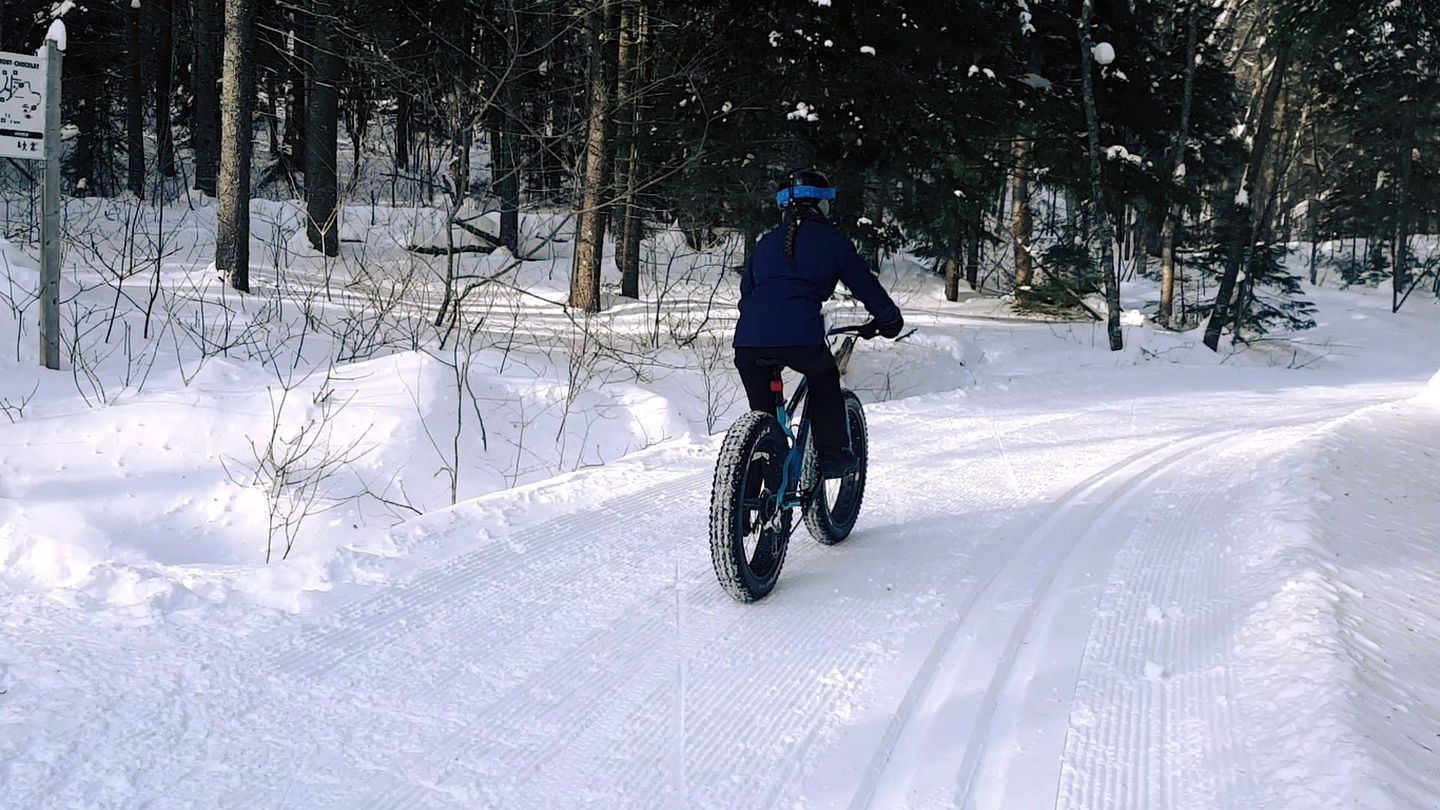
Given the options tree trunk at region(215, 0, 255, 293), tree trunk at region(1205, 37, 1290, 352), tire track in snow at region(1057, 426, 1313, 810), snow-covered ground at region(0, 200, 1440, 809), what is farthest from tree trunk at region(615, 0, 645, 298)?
tree trunk at region(1205, 37, 1290, 352)

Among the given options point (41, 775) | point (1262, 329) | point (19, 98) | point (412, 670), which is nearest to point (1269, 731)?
point (412, 670)

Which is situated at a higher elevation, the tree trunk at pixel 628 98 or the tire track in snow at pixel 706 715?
the tree trunk at pixel 628 98

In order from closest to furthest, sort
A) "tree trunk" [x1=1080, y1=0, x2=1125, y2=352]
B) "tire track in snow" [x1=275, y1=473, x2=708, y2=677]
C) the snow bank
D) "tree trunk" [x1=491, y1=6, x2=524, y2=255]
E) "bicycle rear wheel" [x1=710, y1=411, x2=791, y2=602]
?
the snow bank < "tire track in snow" [x1=275, y1=473, x2=708, y2=677] < "bicycle rear wheel" [x1=710, y1=411, x2=791, y2=602] < "tree trunk" [x1=491, y1=6, x2=524, y2=255] < "tree trunk" [x1=1080, y1=0, x2=1125, y2=352]

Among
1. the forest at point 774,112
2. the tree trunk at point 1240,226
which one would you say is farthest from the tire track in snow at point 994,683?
the tree trunk at point 1240,226

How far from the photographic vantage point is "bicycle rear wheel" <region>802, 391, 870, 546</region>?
5.23 m

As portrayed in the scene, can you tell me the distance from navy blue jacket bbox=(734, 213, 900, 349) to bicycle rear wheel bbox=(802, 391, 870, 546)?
2.17 ft

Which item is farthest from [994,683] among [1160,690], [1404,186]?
[1404,186]

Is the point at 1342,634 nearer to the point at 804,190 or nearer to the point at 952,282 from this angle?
the point at 804,190

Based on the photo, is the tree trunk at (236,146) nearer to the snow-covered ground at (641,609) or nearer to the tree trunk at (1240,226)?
the snow-covered ground at (641,609)

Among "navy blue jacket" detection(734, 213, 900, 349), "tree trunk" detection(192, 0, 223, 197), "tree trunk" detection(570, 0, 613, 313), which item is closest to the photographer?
"navy blue jacket" detection(734, 213, 900, 349)

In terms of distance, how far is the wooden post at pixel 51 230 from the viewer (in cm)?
829

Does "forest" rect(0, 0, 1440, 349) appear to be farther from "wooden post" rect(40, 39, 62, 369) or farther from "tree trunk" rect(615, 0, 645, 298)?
"wooden post" rect(40, 39, 62, 369)

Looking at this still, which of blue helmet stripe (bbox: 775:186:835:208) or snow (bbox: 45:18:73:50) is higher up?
snow (bbox: 45:18:73:50)

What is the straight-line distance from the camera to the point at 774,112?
1359cm
